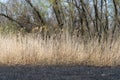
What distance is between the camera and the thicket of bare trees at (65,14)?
862 inches

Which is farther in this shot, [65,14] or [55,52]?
[65,14]

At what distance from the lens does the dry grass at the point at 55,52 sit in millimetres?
13812

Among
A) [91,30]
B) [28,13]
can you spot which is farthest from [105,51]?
[28,13]

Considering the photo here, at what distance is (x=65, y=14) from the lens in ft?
73.2

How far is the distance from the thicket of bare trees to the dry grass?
254 inches

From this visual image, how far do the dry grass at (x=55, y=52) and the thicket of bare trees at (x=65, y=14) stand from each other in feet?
21.2

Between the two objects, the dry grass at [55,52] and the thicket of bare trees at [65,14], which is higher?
the thicket of bare trees at [65,14]

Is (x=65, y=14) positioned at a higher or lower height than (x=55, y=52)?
higher

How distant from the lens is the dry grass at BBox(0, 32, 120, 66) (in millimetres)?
13812

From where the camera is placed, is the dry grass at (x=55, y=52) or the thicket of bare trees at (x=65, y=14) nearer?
the dry grass at (x=55, y=52)

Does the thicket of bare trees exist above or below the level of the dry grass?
above

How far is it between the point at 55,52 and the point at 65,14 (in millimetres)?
8422

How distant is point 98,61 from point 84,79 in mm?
5243

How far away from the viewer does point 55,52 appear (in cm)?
1416
